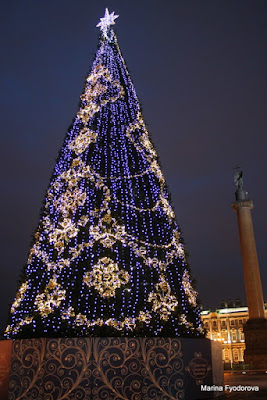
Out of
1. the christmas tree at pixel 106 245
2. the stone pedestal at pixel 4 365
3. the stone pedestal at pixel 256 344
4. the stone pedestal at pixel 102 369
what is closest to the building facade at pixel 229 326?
the stone pedestal at pixel 256 344

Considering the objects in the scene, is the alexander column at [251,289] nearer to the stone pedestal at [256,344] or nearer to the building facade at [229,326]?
the stone pedestal at [256,344]

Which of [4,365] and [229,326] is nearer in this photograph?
[4,365]

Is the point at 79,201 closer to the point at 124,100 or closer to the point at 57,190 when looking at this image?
the point at 57,190

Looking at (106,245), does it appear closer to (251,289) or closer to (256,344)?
(256,344)

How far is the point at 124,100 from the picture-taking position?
1179 centimetres

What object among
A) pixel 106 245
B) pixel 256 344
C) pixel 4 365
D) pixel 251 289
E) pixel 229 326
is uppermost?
pixel 229 326

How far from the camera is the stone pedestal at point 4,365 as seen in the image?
832cm

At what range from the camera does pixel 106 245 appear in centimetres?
910

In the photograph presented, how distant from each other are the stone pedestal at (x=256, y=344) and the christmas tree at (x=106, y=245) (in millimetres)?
15264

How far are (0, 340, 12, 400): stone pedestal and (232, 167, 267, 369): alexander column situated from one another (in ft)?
59.7

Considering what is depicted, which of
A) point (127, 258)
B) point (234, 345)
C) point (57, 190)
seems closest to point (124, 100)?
point (57, 190)

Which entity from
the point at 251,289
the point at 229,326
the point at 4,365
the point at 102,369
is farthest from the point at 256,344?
the point at 229,326

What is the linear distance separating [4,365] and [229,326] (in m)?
72.8

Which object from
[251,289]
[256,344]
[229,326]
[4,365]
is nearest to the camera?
[4,365]
